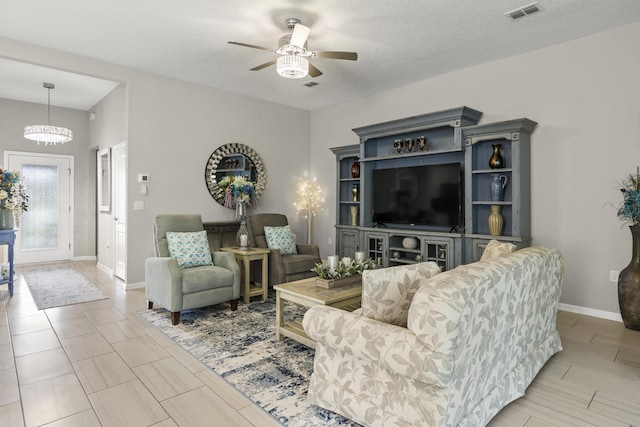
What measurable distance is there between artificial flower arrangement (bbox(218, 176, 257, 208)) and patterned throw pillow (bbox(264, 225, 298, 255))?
1.77ft

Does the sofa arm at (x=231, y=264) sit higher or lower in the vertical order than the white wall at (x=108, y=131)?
lower

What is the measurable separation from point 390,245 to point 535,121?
2354mm


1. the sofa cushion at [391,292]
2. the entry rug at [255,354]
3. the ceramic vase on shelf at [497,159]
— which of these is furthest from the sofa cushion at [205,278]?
the ceramic vase on shelf at [497,159]

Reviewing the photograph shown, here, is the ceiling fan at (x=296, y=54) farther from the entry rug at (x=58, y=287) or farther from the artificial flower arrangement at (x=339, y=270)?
the entry rug at (x=58, y=287)

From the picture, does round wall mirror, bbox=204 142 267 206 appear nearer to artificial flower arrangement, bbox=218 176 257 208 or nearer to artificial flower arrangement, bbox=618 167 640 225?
artificial flower arrangement, bbox=218 176 257 208

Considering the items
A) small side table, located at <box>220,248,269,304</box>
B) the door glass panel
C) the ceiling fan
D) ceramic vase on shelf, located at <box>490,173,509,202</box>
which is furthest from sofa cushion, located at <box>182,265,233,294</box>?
the door glass panel

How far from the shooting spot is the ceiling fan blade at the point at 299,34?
3127 mm

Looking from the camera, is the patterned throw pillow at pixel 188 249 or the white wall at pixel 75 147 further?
the white wall at pixel 75 147

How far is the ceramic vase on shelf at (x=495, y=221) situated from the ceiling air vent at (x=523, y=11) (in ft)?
6.54

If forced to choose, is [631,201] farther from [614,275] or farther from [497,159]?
[497,159]

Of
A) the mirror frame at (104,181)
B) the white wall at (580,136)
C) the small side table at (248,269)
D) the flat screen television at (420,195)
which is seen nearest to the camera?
the white wall at (580,136)

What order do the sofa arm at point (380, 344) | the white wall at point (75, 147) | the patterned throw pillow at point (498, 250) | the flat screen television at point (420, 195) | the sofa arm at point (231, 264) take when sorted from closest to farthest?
the sofa arm at point (380, 344) < the patterned throw pillow at point (498, 250) < the sofa arm at point (231, 264) < the flat screen television at point (420, 195) < the white wall at point (75, 147)

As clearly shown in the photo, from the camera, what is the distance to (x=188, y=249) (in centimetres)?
407

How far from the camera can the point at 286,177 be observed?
262 inches
